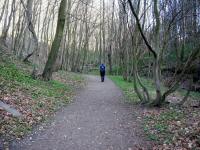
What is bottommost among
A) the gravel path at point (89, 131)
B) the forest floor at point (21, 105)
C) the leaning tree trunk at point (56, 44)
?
the gravel path at point (89, 131)

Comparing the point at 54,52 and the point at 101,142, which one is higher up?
the point at 54,52

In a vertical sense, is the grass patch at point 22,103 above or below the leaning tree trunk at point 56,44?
below

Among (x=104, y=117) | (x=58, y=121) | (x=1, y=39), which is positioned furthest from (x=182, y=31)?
(x=1, y=39)

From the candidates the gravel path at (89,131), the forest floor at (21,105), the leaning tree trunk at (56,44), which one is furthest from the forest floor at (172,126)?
the leaning tree trunk at (56,44)

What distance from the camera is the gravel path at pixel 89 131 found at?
7992 mm

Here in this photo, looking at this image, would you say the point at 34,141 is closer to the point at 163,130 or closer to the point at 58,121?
the point at 58,121

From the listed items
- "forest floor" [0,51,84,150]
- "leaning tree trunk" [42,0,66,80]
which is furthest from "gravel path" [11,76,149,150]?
"leaning tree trunk" [42,0,66,80]

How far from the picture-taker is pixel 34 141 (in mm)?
8195

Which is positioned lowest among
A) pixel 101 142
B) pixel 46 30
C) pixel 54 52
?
pixel 101 142

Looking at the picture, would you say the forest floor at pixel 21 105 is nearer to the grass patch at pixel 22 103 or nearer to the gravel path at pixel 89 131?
the grass patch at pixel 22 103

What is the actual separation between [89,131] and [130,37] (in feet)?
42.8

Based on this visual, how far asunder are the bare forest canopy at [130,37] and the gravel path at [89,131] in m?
3.11

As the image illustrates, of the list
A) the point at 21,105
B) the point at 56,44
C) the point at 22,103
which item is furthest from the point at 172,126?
the point at 56,44

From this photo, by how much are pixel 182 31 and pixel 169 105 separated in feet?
22.9
